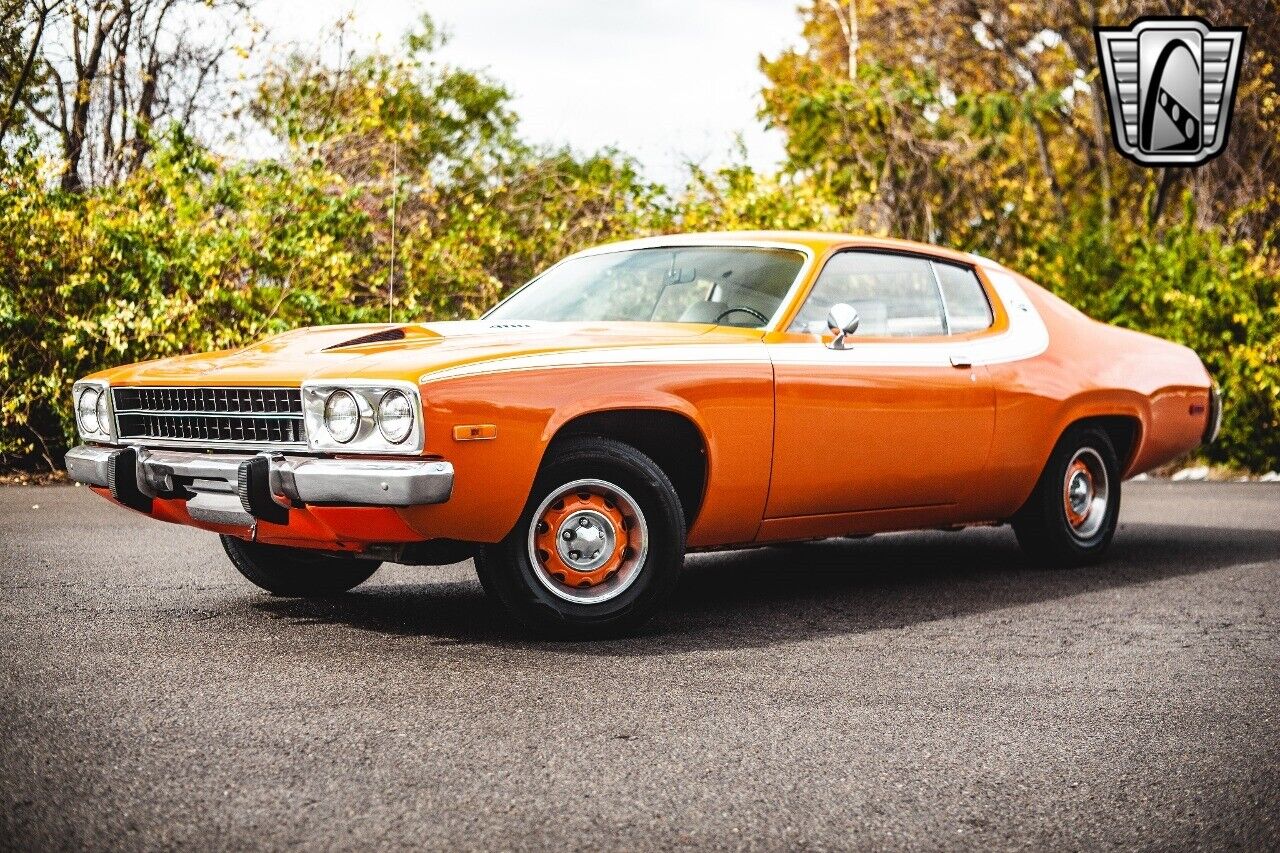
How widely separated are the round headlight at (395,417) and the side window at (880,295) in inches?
70.6

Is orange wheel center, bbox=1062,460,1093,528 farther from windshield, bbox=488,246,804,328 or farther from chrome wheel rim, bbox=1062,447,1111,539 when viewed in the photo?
windshield, bbox=488,246,804,328

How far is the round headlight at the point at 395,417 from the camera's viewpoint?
464 cm

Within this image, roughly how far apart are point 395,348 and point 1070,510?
145 inches

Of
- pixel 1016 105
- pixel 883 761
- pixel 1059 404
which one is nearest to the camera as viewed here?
pixel 883 761

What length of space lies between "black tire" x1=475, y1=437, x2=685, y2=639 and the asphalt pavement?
0.36 feet

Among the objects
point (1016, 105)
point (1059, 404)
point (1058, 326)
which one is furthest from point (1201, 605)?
point (1016, 105)

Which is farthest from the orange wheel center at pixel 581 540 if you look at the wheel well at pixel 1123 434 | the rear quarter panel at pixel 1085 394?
the wheel well at pixel 1123 434

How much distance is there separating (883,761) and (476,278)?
923 centimetres

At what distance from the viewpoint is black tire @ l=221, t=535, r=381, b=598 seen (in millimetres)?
5902

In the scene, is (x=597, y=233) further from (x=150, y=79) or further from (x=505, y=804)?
(x=505, y=804)

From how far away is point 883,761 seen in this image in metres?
3.71

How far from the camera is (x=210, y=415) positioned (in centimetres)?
514

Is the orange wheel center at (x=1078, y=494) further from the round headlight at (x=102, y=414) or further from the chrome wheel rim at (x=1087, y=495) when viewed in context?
the round headlight at (x=102, y=414)

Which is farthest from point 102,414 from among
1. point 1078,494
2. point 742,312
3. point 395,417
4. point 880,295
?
point 1078,494
